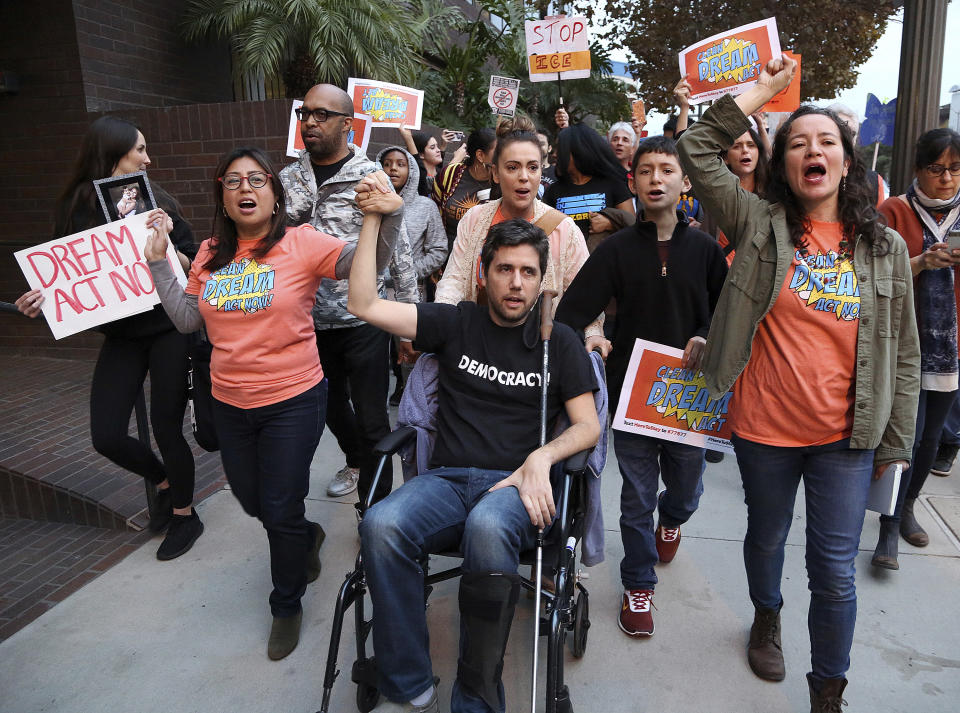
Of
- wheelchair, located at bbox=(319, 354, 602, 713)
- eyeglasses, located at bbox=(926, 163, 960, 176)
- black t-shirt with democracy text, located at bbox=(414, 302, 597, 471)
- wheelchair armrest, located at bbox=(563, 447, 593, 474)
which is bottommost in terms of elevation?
wheelchair, located at bbox=(319, 354, 602, 713)

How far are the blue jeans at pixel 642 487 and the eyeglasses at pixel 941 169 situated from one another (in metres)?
1.56

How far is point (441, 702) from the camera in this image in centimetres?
269

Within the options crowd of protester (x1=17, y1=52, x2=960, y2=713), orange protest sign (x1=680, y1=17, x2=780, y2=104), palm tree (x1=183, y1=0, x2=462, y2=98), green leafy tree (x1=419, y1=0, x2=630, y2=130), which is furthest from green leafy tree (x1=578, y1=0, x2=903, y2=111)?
crowd of protester (x1=17, y1=52, x2=960, y2=713)

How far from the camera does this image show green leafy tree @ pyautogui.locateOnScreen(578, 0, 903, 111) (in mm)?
11734

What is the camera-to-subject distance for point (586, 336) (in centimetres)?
308

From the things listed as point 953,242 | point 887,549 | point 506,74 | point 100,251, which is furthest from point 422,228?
point 506,74

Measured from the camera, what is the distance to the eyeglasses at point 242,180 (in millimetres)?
2852

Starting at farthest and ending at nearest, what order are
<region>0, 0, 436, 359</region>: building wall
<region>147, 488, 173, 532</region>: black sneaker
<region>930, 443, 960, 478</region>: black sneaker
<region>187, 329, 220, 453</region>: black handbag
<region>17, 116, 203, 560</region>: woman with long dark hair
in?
<region>0, 0, 436, 359</region>: building wall → <region>930, 443, 960, 478</region>: black sneaker → <region>147, 488, 173, 532</region>: black sneaker → <region>17, 116, 203, 560</region>: woman with long dark hair → <region>187, 329, 220, 453</region>: black handbag

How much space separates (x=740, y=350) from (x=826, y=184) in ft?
1.92

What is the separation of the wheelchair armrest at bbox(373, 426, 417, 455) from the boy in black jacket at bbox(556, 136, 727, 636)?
79 cm

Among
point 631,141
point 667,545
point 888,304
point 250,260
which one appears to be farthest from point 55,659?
point 631,141

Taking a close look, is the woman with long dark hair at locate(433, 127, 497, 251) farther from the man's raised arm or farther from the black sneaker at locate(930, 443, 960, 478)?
the black sneaker at locate(930, 443, 960, 478)

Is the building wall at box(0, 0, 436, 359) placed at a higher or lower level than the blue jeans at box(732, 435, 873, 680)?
higher

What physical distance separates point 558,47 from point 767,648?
5.78m
